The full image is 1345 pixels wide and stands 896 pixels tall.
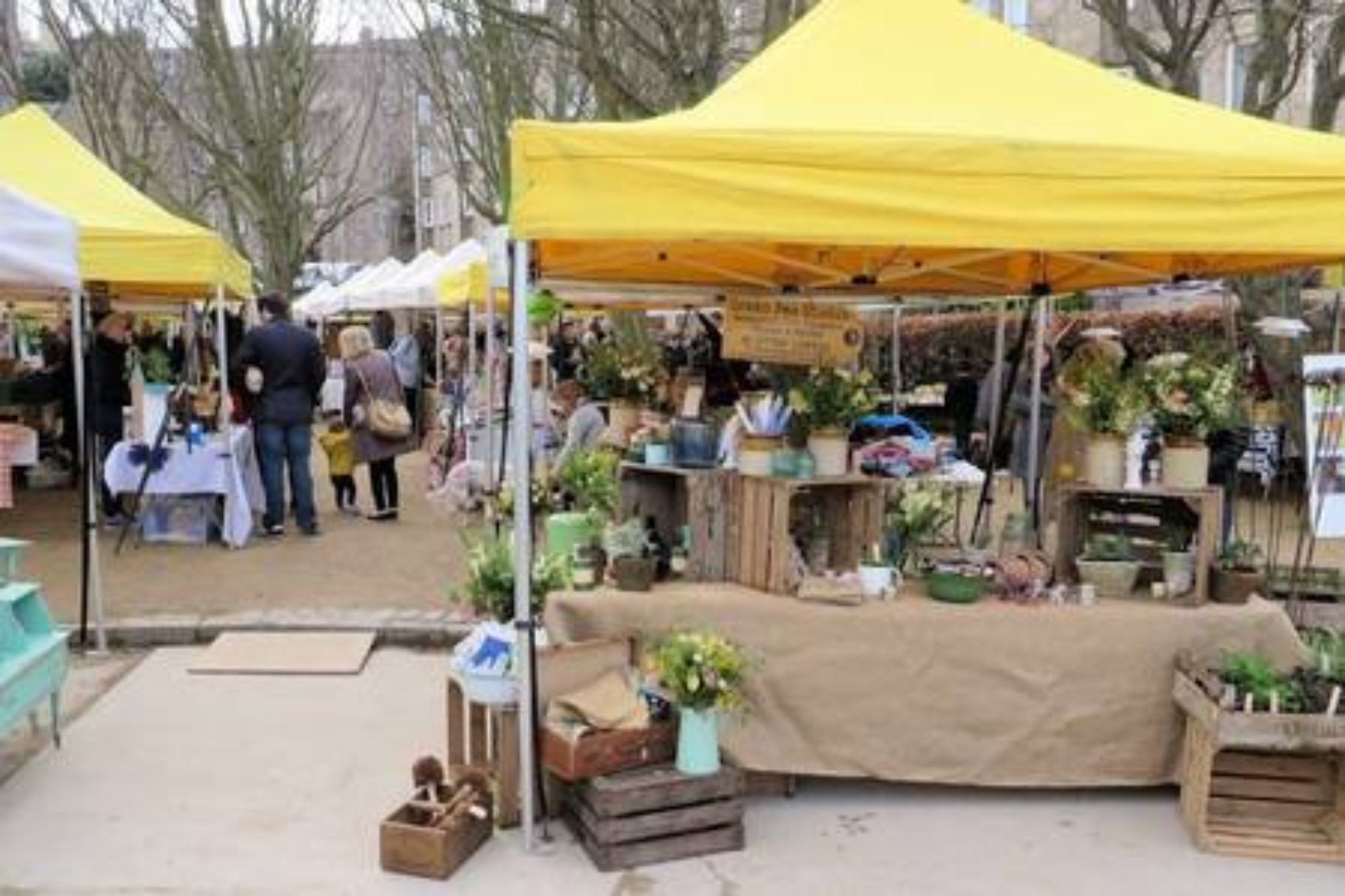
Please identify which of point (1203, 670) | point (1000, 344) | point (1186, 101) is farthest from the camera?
point (1000, 344)

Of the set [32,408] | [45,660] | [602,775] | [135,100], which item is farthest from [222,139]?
[602,775]

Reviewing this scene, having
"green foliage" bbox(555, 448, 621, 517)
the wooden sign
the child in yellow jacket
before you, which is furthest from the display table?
the child in yellow jacket

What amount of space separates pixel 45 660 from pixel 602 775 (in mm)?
2261

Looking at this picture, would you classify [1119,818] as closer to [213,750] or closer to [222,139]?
[213,750]

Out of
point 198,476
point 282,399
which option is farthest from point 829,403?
point 198,476

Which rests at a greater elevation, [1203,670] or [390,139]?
[390,139]

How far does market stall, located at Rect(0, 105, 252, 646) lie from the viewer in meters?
8.27

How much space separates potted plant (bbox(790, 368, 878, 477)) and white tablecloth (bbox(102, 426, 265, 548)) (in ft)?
19.1

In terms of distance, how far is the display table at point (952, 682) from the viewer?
4488mm

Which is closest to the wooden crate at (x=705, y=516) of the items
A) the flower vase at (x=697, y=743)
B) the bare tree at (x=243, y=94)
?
the flower vase at (x=697, y=743)

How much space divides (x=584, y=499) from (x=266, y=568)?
3.60 metres

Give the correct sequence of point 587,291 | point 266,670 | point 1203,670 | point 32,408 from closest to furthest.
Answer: point 1203,670 → point 266,670 → point 587,291 → point 32,408

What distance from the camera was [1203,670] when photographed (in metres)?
4.34

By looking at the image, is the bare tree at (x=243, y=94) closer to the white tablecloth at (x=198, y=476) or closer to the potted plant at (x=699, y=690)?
the white tablecloth at (x=198, y=476)
